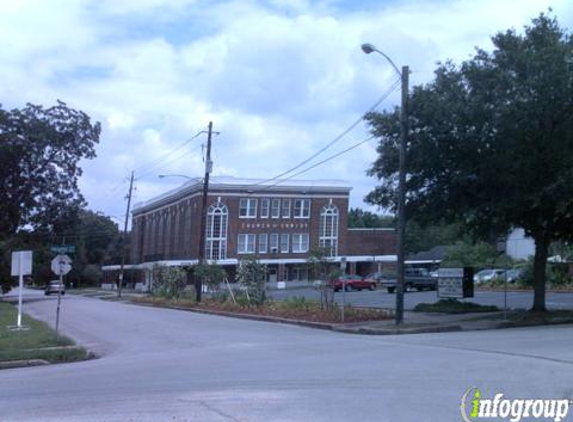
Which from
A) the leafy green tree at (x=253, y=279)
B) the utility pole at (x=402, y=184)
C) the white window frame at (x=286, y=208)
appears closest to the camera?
the utility pole at (x=402, y=184)

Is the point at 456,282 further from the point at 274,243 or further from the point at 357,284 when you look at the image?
the point at 274,243

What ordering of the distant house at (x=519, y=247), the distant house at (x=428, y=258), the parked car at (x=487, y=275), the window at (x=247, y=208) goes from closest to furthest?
the parked car at (x=487, y=275), the distant house at (x=519, y=247), the window at (x=247, y=208), the distant house at (x=428, y=258)

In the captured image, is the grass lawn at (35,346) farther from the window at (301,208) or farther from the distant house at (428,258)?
the distant house at (428,258)

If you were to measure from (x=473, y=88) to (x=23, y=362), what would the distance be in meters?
15.8

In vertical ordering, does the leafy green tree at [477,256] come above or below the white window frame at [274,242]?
below

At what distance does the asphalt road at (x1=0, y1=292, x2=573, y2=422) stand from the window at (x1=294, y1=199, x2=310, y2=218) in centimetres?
6625

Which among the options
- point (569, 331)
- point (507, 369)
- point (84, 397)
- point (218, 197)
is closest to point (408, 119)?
point (569, 331)

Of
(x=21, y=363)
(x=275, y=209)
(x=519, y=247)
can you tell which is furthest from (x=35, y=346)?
(x=275, y=209)

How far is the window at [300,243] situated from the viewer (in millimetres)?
86000

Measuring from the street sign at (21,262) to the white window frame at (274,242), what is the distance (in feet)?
197

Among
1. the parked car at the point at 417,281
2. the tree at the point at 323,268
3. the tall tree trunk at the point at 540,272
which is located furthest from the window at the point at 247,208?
the tall tree trunk at the point at 540,272

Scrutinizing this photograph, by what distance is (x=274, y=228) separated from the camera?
279ft

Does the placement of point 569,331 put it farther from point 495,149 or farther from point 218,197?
point 218,197

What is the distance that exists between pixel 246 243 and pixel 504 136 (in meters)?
63.2
